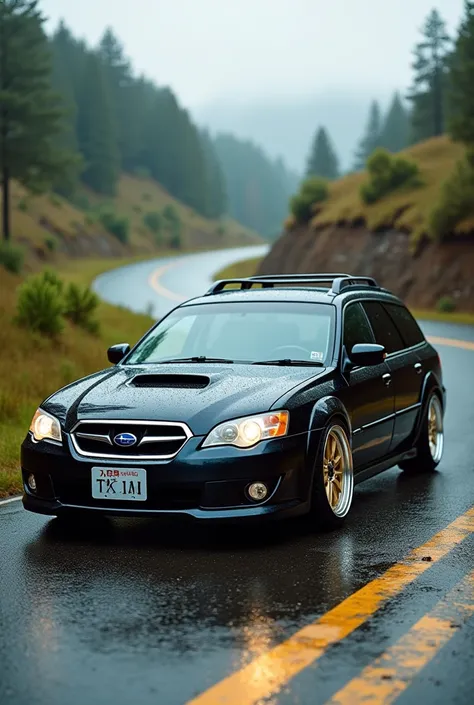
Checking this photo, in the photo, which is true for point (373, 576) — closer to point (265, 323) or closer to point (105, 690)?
point (105, 690)

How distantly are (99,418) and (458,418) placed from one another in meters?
7.62

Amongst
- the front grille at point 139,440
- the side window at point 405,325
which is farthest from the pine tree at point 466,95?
the front grille at point 139,440

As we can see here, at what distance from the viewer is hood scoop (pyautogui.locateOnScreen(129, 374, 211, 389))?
7.31 meters

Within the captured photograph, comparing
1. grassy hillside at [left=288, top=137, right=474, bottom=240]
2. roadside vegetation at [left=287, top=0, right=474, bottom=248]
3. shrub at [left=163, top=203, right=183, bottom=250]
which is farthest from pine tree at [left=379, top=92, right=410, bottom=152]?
grassy hillside at [left=288, top=137, right=474, bottom=240]

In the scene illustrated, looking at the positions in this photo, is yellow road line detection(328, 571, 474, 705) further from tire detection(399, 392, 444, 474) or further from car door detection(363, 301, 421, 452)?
tire detection(399, 392, 444, 474)

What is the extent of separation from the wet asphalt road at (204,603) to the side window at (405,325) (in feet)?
5.40

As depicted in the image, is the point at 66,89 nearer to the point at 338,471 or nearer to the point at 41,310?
the point at 41,310

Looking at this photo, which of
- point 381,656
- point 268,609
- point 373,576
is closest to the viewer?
point 381,656

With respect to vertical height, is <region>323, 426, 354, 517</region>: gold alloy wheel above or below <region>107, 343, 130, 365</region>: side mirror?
below

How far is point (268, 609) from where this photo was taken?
17.7 ft

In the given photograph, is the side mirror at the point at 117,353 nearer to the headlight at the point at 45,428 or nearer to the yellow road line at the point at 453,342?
the headlight at the point at 45,428

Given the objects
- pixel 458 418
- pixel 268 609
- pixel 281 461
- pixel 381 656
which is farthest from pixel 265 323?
pixel 458 418

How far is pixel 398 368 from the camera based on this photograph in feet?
30.1

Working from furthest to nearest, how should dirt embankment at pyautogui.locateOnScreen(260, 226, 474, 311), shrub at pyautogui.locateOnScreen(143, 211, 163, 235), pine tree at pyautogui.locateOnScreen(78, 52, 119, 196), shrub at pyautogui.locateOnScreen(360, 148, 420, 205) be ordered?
pine tree at pyautogui.locateOnScreen(78, 52, 119, 196) → shrub at pyautogui.locateOnScreen(143, 211, 163, 235) → shrub at pyautogui.locateOnScreen(360, 148, 420, 205) → dirt embankment at pyautogui.locateOnScreen(260, 226, 474, 311)
